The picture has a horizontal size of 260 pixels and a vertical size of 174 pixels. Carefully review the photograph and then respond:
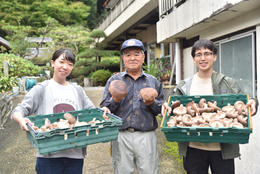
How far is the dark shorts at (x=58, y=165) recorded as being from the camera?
2.10m

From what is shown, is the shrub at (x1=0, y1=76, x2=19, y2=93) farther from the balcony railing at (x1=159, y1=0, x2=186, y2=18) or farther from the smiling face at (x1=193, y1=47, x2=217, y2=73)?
the smiling face at (x1=193, y1=47, x2=217, y2=73)

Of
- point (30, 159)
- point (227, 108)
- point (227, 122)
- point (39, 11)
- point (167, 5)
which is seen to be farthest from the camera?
point (39, 11)

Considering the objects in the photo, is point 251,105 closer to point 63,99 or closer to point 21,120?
point 63,99

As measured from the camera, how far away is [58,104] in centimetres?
232

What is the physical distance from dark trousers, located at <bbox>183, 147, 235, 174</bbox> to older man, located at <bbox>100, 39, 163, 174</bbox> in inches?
16.9

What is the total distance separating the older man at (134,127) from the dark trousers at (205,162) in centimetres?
43

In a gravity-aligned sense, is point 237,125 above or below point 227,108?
below

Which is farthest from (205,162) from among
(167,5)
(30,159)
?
(167,5)

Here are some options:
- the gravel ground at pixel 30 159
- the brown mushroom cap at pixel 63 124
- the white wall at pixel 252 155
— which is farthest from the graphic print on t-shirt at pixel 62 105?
the white wall at pixel 252 155

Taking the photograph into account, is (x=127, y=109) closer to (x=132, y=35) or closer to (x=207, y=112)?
(x=207, y=112)

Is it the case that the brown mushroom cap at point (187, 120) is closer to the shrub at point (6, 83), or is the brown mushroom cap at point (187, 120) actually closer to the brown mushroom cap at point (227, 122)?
the brown mushroom cap at point (227, 122)

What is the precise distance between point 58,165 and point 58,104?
2.14 ft

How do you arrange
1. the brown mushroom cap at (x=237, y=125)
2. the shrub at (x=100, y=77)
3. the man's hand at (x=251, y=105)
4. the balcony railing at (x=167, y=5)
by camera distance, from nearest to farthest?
the brown mushroom cap at (x=237, y=125), the man's hand at (x=251, y=105), the balcony railing at (x=167, y=5), the shrub at (x=100, y=77)

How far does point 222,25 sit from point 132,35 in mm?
13935
